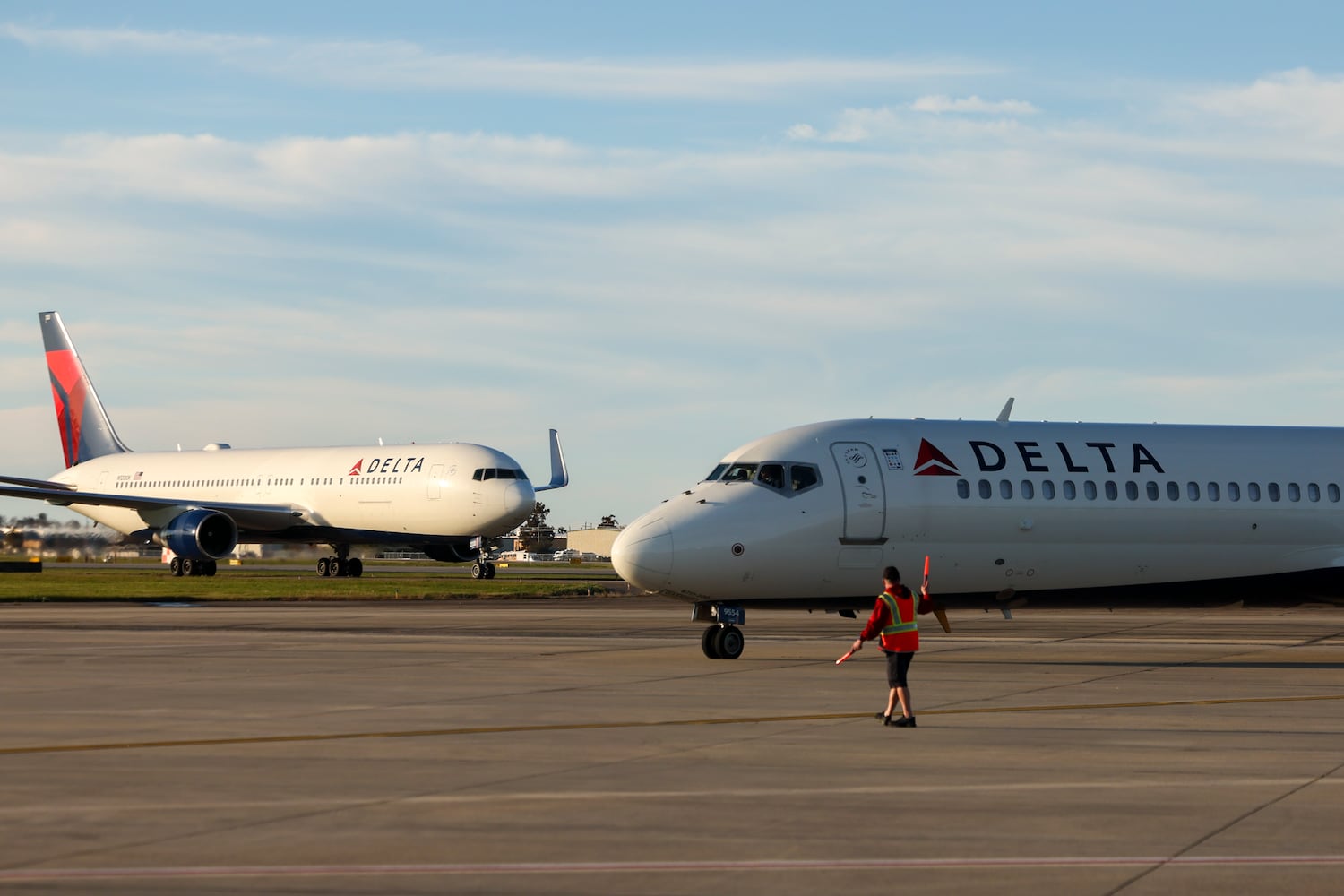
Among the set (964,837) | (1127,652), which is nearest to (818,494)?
(1127,652)

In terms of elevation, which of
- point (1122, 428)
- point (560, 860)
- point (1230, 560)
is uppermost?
point (1122, 428)

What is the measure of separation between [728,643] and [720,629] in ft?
0.78

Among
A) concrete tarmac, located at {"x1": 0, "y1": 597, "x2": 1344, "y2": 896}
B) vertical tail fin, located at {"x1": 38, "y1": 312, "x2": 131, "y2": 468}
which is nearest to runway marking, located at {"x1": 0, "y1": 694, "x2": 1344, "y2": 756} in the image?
concrete tarmac, located at {"x1": 0, "y1": 597, "x2": 1344, "y2": 896}

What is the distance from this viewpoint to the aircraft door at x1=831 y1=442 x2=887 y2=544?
24281 millimetres

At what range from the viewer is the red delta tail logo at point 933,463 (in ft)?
82.4

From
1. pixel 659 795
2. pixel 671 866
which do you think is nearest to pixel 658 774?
pixel 659 795

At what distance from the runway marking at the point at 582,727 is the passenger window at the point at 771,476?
737cm

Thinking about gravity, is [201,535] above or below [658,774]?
above

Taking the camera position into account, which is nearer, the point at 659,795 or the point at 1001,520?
the point at 659,795

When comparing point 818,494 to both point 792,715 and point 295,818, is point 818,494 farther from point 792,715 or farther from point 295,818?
point 295,818

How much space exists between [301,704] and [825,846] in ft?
30.5

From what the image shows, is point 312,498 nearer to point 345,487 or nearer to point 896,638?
point 345,487

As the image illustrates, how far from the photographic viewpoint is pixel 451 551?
6469 cm

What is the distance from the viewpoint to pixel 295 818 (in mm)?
10008
